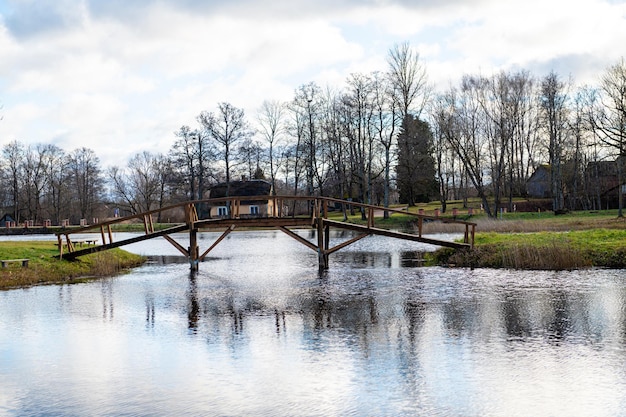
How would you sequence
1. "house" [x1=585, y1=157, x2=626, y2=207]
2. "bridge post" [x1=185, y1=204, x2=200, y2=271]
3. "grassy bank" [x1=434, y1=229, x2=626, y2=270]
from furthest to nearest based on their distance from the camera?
1. "house" [x1=585, y1=157, x2=626, y2=207]
2. "bridge post" [x1=185, y1=204, x2=200, y2=271]
3. "grassy bank" [x1=434, y1=229, x2=626, y2=270]

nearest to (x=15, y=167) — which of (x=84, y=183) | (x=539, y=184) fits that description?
(x=84, y=183)

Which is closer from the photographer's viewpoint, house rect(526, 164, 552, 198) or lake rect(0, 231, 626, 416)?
lake rect(0, 231, 626, 416)

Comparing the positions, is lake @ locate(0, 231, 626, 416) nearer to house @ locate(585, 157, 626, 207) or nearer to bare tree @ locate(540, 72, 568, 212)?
bare tree @ locate(540, 72, 568, 212)

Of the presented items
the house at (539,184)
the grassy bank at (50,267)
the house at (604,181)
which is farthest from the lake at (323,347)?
the house at (539,184)

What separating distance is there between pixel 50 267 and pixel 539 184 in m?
60.3

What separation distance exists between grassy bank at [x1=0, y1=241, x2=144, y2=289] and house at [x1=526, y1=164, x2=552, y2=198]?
53.4 metres

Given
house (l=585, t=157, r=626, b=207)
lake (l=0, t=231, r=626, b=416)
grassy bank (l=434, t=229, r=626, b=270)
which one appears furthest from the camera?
house (l=585, t=157, r=626, b=207)

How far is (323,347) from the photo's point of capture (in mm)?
12375

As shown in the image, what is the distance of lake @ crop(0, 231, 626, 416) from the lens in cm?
920

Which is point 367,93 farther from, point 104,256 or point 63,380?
point 63,380

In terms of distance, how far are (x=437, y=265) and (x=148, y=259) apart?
15107 mm

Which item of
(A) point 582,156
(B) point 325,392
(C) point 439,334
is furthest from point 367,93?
(B) point 325,392

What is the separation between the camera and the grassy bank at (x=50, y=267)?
22453mm

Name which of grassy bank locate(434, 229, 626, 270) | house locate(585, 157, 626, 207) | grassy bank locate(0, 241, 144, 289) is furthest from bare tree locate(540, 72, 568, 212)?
grassy bank locate(0, 241, 144, 289)
